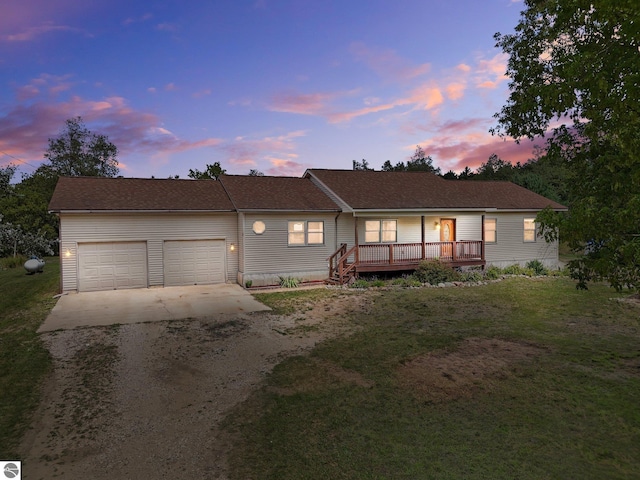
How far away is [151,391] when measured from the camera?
6109 mm

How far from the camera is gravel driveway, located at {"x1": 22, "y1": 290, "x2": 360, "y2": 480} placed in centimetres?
416

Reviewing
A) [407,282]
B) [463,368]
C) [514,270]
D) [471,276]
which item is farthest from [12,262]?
[514,270]

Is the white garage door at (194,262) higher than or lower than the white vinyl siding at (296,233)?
lower

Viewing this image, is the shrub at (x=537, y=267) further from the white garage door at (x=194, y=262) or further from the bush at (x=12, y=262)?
the bush at (x=12, y=262)

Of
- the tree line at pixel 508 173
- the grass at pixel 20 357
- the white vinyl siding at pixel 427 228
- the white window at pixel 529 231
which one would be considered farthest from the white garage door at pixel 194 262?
the tree line at pixel 508 173

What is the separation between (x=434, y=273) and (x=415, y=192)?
5.20 meters

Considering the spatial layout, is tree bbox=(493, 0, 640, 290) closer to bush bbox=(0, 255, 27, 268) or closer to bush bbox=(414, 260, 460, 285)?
bush bbox=(414, 260, 460, 285)

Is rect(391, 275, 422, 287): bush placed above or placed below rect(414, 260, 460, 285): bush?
below

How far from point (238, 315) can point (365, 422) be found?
7.10 meters

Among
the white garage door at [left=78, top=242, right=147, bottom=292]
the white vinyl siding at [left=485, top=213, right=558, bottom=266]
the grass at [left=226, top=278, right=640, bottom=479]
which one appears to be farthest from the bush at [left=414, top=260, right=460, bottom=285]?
the white garage door at [left=78, top=242, right=147, bottom=292]

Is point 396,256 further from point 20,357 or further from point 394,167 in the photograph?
point 394,167

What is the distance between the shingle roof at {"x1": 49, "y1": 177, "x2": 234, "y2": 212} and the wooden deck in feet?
18.4

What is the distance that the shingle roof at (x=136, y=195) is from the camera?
1522 cm

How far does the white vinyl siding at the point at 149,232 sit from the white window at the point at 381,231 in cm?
638
